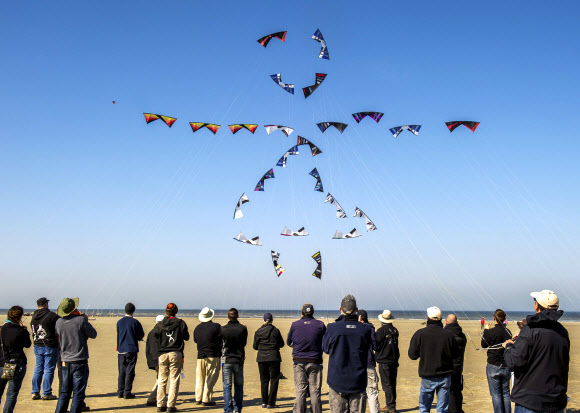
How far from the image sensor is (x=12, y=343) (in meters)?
6.88

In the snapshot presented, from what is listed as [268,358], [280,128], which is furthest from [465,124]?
[268,358]

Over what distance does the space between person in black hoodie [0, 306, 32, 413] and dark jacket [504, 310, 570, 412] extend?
21.2ft

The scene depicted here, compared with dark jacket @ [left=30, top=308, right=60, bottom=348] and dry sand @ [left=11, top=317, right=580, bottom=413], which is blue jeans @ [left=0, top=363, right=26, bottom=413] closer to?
dry sand @ [left=11, top=317, right=580, bottom=413]

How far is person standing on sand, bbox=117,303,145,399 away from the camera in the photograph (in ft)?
29.4

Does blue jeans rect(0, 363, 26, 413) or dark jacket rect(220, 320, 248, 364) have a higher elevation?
dark jacket rect(220, 320, 248, 364)

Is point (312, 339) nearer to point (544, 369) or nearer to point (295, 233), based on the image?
point (544, 369)

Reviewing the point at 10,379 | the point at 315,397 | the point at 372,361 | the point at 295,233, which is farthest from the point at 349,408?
the point at 295,233

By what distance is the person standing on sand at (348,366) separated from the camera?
515 centimetres

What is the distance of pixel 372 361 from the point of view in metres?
7.20

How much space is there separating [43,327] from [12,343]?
1.35 meters

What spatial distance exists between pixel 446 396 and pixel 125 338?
231 inches

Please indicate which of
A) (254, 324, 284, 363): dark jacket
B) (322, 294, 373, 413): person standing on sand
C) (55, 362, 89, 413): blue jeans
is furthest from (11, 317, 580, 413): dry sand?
(322, 294, 373, 413): person standing on sand

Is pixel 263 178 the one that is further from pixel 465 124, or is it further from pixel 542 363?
pixel 542 363

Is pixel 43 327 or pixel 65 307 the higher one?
pixel 65 307
